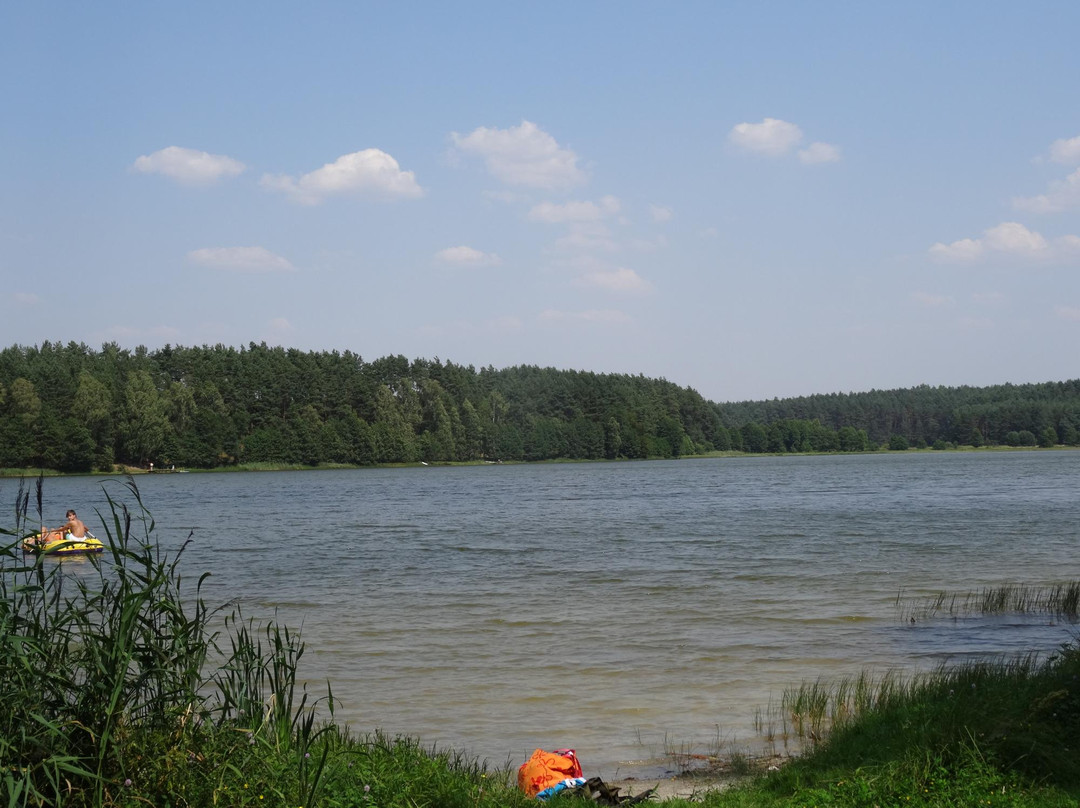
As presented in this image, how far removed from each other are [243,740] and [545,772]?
2703 mm

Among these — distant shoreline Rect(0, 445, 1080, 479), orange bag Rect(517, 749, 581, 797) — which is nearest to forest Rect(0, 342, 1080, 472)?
distant shoreline Rect(0, 445, 1080, 479)

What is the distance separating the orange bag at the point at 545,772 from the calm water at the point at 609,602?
44.6 inches

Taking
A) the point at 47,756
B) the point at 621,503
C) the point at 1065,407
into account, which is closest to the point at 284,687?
the point at 47,756

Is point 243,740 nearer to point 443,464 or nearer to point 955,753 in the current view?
point 955,753

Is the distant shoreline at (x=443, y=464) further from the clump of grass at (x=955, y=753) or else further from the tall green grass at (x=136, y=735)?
the clump of grass at (x=955, y=753)

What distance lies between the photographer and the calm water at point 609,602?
11.7 meters

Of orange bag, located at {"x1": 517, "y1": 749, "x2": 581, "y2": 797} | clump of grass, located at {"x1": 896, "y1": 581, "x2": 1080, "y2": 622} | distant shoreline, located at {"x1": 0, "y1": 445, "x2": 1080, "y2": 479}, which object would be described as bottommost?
distant shoreline, located at {"x1": 0, "y1": 445, "x2": 1080, "y2": 479}

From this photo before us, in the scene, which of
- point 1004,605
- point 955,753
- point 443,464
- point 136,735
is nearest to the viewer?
point 136,735

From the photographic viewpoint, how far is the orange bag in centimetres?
751

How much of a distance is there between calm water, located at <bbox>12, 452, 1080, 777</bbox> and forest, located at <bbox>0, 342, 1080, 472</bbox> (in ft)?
168

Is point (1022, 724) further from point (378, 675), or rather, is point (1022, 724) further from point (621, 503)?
point (621, 503)

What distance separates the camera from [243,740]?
590cm

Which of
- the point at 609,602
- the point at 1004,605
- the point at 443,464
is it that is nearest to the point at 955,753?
the point at 1004,605

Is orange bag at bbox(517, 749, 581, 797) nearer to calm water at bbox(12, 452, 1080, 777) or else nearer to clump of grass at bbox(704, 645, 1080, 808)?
calm water at bbox(12, 452, 1080, 777)
